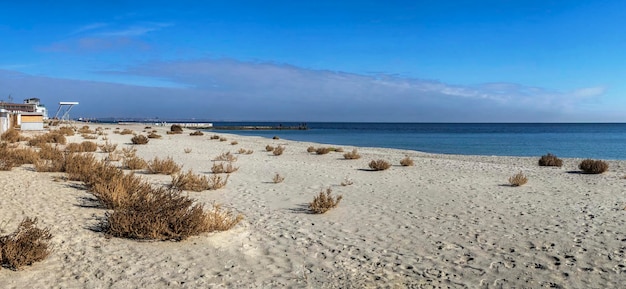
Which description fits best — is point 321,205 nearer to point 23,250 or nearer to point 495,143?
point 23,250

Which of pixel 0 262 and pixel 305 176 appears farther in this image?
pixel 305 176

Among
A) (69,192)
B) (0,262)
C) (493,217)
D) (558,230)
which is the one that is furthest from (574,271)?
(69,192)

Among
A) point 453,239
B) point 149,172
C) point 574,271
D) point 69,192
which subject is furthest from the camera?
point 149,172

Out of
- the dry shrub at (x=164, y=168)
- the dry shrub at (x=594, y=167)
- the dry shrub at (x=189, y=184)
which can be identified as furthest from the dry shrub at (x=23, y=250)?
the dry shrub at (x=594, y=167)

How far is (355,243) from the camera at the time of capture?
604 centimetres

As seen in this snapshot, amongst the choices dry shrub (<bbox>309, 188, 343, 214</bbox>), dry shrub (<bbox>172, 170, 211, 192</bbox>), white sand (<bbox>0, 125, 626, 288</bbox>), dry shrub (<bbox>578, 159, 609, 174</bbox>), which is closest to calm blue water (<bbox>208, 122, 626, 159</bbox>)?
dry shrub (<bbox>578, 159, 609, 174</bbox>)

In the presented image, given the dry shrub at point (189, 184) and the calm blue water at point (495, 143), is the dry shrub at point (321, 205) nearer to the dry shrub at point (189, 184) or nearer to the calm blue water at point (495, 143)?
the dry shrub at point (189, 184)

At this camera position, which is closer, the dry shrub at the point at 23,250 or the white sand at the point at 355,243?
the dry shrub at the point at 23,250

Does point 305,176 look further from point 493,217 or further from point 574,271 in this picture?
point 574,271

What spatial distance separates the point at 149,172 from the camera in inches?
495

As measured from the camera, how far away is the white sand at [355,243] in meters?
4.59

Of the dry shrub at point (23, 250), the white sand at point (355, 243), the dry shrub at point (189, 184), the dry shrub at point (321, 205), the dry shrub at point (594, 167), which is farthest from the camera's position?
the dry shrub at point (594, 167)

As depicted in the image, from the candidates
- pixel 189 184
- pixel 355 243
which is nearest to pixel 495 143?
pixel 189 184

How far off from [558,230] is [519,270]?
2.31 m
